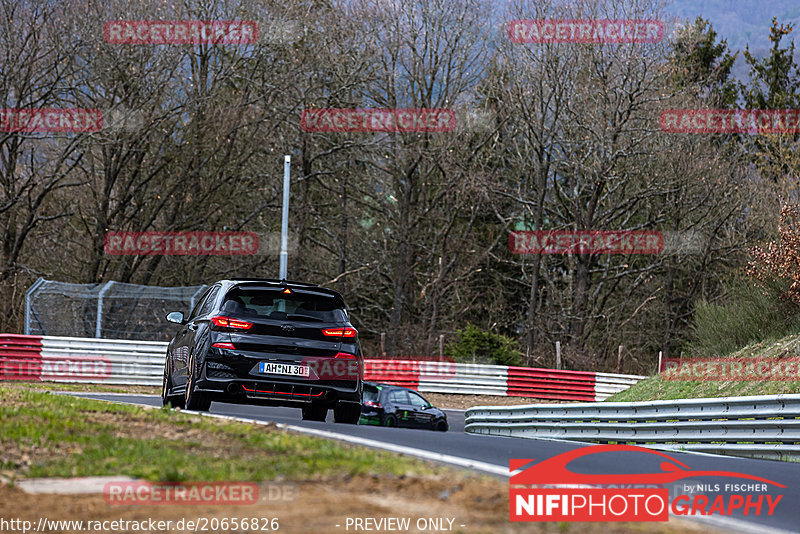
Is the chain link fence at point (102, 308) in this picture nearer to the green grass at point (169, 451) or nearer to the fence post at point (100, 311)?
the fence post at point (100, 311)

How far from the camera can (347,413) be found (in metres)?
13.3

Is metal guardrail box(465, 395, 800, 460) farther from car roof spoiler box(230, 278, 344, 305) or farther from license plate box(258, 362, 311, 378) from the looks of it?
license plate box(258, 362, 311, 378)

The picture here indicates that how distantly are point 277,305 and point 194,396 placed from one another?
143 centimetres

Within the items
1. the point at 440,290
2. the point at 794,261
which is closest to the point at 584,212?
the point at 440,290

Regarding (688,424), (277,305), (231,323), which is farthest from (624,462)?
(231,323)

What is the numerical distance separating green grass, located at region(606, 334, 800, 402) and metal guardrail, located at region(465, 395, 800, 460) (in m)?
3.52

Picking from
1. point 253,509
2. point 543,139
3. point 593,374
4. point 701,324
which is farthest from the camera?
point 543,139

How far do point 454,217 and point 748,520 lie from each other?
3672 centimetres

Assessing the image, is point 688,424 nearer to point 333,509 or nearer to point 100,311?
point 333,509

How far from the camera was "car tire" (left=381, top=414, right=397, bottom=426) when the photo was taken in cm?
2111

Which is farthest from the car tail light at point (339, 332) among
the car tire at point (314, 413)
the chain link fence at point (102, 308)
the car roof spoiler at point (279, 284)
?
the chain link fence at point (102, 308)

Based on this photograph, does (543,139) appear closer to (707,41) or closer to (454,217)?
(454,217)

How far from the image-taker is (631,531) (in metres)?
5.90

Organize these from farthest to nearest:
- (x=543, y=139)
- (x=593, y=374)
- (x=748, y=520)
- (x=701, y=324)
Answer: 1. (x=543, y=139)
2. (x=593, y=374)
3. (x=701, y=324)
4. (x=748, y=520)
